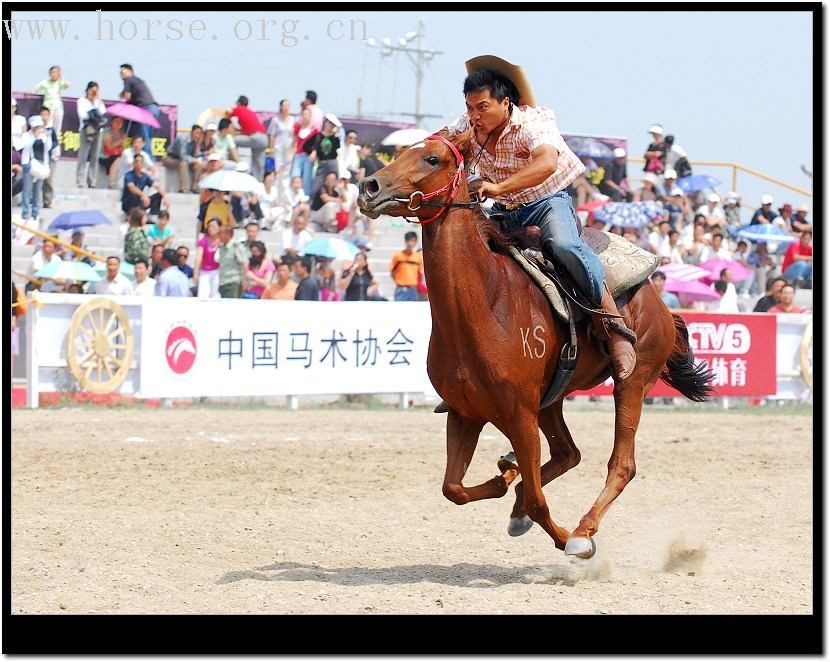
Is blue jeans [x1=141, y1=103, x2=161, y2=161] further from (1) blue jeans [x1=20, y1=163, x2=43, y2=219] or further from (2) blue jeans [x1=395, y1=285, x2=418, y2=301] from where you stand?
(2) blue jeans [x1=395, y1=285, x2=418, y2=301]

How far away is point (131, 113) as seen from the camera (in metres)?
19.2

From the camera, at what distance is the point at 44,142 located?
1848cm

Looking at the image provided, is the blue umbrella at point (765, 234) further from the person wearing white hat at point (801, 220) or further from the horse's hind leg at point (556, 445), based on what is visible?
the horse's hind leg at point (556, 445)

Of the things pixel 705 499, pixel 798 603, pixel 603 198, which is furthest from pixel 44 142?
pixel 798 603

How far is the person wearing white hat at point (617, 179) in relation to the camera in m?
23.9

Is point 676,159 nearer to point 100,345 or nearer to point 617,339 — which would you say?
point 100,345

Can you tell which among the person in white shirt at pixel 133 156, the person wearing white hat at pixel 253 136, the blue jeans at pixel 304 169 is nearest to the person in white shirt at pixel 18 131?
the person in white shirt at pixel 133 156

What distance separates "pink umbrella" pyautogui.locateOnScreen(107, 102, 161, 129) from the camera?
63.1 ft

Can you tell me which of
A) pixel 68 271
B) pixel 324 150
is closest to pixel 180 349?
pixel 68 271

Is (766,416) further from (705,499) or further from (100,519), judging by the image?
(100,519)

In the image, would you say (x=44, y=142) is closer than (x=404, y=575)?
No

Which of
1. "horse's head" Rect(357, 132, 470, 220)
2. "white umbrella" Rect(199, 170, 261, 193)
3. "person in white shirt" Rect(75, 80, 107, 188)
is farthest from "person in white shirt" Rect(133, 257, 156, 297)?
"horse's head" Rect(357, 132, 470, 220)

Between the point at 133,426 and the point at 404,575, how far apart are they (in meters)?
7.12

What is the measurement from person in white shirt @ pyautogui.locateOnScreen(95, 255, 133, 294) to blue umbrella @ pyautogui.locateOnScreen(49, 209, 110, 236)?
8.10 feet
